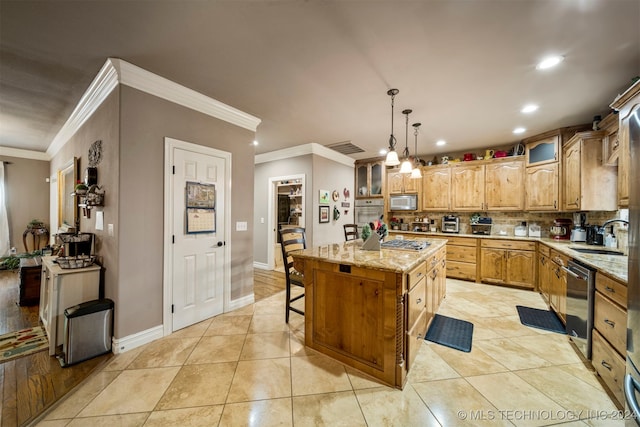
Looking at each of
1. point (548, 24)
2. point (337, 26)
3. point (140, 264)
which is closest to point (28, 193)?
point (140, 264)

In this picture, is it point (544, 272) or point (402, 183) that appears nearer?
point (544, 272)

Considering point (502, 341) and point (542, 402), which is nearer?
point (542, 402)

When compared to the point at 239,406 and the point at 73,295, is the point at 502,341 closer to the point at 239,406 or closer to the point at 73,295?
the point at 239,406

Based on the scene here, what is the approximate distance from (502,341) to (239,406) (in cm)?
257

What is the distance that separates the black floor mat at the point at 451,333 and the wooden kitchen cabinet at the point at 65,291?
3471 mm

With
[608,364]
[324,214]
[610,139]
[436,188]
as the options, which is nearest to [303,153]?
[324,214]

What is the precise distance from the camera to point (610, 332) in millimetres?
1768

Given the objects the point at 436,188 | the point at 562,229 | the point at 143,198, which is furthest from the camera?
the point at 436,188

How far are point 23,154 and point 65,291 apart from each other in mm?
5762

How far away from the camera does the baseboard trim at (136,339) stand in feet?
7.13

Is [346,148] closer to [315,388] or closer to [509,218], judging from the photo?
[509,218]

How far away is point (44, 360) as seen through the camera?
2105 mm

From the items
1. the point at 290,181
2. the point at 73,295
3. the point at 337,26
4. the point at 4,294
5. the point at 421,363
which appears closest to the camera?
the point at 337,26

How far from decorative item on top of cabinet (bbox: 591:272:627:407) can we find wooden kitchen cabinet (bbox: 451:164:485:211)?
287 centimetres
